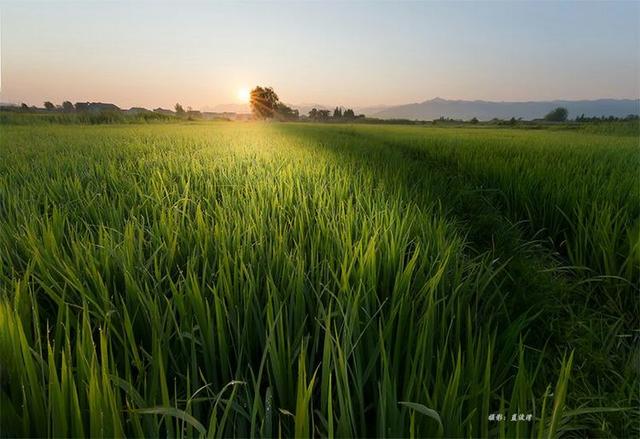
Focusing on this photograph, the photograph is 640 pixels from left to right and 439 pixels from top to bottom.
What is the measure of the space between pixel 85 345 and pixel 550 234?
2.43 meters

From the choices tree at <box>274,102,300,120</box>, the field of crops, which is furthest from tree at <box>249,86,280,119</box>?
the field of crops

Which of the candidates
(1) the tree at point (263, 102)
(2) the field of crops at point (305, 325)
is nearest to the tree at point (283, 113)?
(1) the tree at point (263, 102)

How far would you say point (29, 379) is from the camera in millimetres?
553

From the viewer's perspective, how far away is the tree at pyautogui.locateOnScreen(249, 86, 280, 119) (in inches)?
2430

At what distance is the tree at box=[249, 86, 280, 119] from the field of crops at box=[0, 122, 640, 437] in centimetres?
6163

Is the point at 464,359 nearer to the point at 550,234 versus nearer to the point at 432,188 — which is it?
the point at 550,234

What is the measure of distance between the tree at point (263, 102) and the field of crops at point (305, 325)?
202ft

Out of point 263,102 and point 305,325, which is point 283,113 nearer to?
point 263,102

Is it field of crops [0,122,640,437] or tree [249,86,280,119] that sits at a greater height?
tree [249,86,280,119]

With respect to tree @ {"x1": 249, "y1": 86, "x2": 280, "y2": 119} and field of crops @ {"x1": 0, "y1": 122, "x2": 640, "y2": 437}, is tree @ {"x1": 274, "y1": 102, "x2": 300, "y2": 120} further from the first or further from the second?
field of crops @ {"x1": 0, "y1": 122, "x2": 640, "y2": 437}

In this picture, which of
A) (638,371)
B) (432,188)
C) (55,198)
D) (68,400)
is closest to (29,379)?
(68,400)

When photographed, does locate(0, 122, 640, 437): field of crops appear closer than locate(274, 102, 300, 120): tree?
Yes

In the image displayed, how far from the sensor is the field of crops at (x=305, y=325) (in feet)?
1.82

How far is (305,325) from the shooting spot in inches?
34.4
